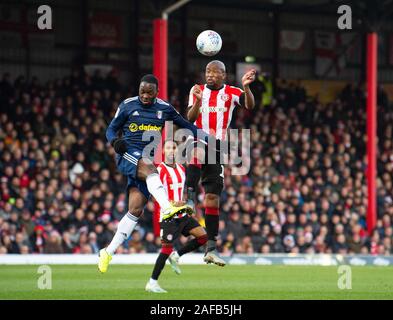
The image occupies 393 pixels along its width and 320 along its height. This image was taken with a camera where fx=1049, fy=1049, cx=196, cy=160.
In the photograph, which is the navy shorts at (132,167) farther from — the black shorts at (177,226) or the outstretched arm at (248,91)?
the outstretched arm at (248,91)

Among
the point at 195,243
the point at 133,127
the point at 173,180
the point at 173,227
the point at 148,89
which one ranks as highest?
the point at 148,89

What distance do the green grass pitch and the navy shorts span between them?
143 cm

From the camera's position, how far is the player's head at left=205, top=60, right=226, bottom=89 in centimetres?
1443

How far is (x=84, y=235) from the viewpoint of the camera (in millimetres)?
23625

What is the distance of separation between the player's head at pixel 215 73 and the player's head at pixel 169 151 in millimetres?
2235

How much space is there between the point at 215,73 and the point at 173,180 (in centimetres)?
372

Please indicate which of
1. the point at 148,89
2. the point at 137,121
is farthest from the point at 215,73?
the point at 137,121

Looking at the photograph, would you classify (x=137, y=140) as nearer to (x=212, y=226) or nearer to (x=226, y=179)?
(x=212, y=226)

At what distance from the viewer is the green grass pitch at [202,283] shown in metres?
13.8

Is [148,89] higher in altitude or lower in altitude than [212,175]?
higher

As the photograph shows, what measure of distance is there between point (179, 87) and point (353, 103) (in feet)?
21.3

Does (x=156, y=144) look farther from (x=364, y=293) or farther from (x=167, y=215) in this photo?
(x=364, y=293)

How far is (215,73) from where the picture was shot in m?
14.4

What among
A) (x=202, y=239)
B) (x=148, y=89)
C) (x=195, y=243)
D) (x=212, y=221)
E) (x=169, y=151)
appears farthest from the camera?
(x=169, y=151)
